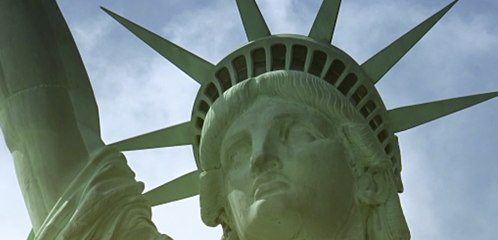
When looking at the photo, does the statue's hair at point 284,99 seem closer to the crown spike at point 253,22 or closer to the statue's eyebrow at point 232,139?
the statue's eyebrow at point 232,139

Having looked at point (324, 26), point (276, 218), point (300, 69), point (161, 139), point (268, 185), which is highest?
point (324, 26)

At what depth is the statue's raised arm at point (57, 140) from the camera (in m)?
10.4

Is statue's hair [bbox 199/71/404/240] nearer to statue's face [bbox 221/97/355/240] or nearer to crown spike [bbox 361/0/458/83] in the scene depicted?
statue's face [bbox 221/97/355/240]

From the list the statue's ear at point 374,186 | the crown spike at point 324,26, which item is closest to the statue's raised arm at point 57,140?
the statue's ear at point 374,186

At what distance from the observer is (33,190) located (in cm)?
1086

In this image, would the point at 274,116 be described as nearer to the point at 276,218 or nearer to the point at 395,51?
the point at 276,218

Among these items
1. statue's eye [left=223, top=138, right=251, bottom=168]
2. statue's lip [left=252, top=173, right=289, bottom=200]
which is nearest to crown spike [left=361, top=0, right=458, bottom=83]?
statue's eye [left=223, top=138, right=251, bottom=168]

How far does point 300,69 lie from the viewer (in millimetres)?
11789

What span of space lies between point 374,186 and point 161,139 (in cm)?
267

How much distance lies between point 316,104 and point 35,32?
2.52 metres

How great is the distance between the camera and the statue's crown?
466 inches

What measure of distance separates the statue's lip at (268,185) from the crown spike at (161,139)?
200 centimetres

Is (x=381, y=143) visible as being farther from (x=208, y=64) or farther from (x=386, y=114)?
(x=208, y=64)

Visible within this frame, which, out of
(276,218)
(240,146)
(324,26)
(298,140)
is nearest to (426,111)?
(324,26)
